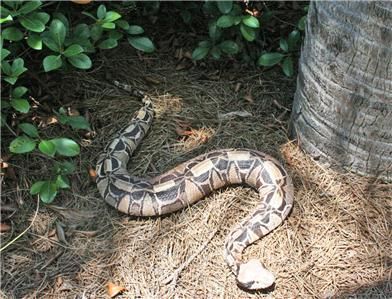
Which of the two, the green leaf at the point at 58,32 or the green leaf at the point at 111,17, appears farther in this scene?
the green leaf at the point at 111,17

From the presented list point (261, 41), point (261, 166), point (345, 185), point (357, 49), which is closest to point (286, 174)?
point (261, 166)

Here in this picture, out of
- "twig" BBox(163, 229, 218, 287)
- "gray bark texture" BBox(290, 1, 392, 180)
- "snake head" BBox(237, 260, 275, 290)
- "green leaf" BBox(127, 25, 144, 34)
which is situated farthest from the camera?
"green leaf" BBox(127, 25, 144, 34)

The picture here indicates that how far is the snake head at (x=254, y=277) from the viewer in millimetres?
3607

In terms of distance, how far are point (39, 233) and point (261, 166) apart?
160 centimetres

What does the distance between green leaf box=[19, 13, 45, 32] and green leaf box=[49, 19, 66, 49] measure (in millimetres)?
87

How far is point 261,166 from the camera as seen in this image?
4117mm

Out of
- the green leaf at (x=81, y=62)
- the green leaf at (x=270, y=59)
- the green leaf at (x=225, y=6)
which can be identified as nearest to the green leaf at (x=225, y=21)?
the green leaf at (x=225, y=6)

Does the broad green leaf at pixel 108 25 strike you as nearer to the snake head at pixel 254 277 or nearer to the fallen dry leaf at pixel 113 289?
the fallen dry leaf at pixel 113 289

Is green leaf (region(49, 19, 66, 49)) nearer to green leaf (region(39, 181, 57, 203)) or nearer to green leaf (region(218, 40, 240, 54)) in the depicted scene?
green leaf (region(39, 181, 57, 203))

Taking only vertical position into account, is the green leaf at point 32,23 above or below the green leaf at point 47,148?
above

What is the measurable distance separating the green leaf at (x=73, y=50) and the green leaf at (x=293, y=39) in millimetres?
1625

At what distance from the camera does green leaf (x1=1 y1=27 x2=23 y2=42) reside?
392cm

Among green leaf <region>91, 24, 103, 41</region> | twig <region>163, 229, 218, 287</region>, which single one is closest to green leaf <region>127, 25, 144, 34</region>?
green leaf <region>91, 24, 103, 41</region>

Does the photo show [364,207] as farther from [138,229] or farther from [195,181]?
[138,229]
